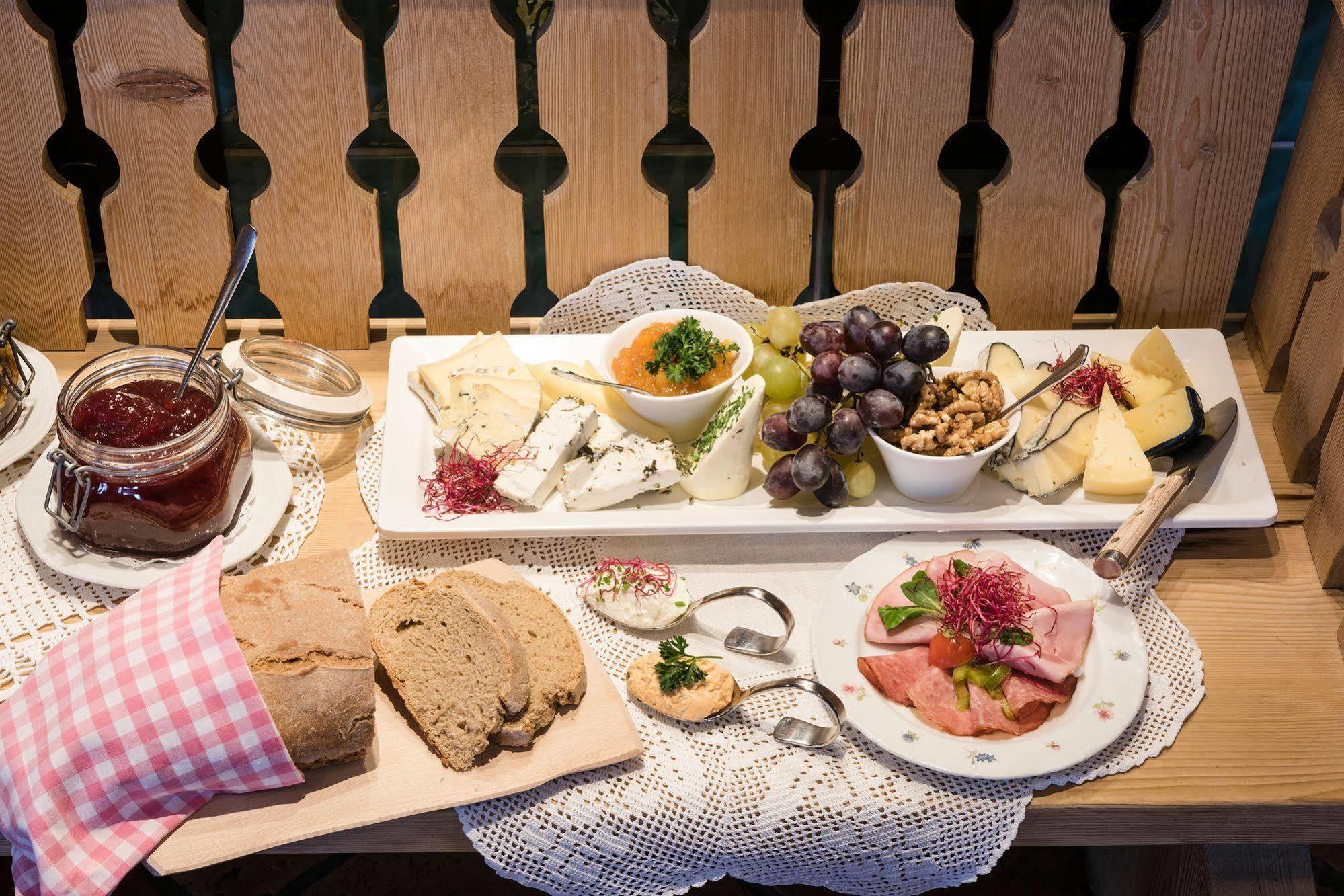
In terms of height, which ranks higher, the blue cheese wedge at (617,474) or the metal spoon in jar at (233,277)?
the metal spoon in jar at (233,277)

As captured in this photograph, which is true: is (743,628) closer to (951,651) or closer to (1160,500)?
(951,651)

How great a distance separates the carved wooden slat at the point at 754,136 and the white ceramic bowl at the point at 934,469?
45 centimetres

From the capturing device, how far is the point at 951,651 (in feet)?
5.62

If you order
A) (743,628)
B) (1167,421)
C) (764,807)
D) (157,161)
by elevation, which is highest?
(157,161)

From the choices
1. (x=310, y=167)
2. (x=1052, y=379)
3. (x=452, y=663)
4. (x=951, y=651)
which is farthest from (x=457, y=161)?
(x=951, y=651)

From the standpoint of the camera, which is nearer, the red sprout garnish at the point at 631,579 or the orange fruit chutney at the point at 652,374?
the red sprout garnish at the point at 631,579

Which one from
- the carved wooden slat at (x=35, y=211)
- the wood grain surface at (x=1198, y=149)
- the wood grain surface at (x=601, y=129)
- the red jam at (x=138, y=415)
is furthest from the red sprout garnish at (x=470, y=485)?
the wood grain surface at (x=1198, y=149)

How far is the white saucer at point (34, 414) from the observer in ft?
6.48

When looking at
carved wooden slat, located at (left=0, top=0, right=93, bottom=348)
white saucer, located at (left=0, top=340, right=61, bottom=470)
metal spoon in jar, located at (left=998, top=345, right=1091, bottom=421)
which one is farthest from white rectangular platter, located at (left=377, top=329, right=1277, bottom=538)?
carved wooden slat, located at (left=0, top=0, right=93, bottom=348)

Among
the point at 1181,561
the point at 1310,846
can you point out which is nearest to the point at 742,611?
the point at 1181,561

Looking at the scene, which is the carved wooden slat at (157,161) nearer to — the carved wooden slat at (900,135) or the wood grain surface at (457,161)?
the wood grain surface at (457,161)

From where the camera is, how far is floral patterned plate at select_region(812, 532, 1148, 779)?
1638mm

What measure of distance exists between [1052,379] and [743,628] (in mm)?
589

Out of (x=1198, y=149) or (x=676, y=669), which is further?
(x=1198, y=149)
